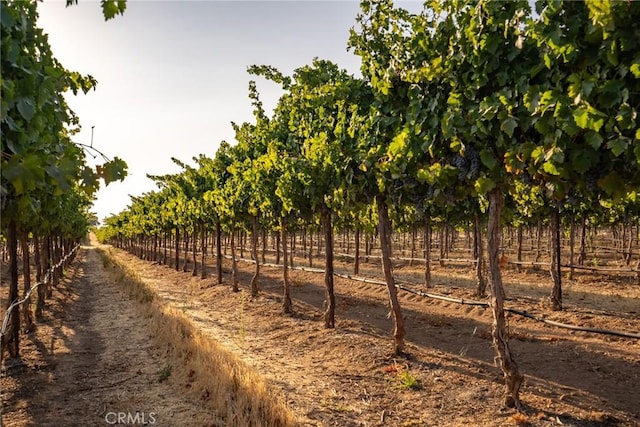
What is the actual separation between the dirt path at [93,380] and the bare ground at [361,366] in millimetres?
36

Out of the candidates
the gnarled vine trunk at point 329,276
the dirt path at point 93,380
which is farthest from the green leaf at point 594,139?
the gnarled vine trunk at point 329,276

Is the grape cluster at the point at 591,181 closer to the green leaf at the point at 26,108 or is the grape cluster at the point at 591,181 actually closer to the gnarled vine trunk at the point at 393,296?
the gnarled vine trunk at the point at 393,296

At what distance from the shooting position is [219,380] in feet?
27.1

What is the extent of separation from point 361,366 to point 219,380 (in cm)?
310

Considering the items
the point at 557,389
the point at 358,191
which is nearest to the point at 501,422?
the point at 557,389

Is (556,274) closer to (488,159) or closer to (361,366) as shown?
(361,366)

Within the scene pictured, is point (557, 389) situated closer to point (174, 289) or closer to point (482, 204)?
point (482, 204)

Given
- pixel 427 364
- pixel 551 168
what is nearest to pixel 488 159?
pixel 551 168

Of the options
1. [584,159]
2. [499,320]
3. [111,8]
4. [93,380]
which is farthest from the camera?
[93,380]

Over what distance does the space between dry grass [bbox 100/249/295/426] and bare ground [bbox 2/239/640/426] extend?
1.02 feet

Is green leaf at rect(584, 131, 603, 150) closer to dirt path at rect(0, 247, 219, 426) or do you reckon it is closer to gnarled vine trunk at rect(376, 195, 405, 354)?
gnarled vine trunk at rect(376, 195, 405, 354)

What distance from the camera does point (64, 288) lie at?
81.3 ft

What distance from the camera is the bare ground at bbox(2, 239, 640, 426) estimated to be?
7312mm

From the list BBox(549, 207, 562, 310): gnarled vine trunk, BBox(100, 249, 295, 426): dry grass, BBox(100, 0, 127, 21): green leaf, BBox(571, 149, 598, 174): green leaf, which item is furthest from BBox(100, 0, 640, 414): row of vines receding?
BBox(549, 207, 562, 310): gnarled vine trunk
